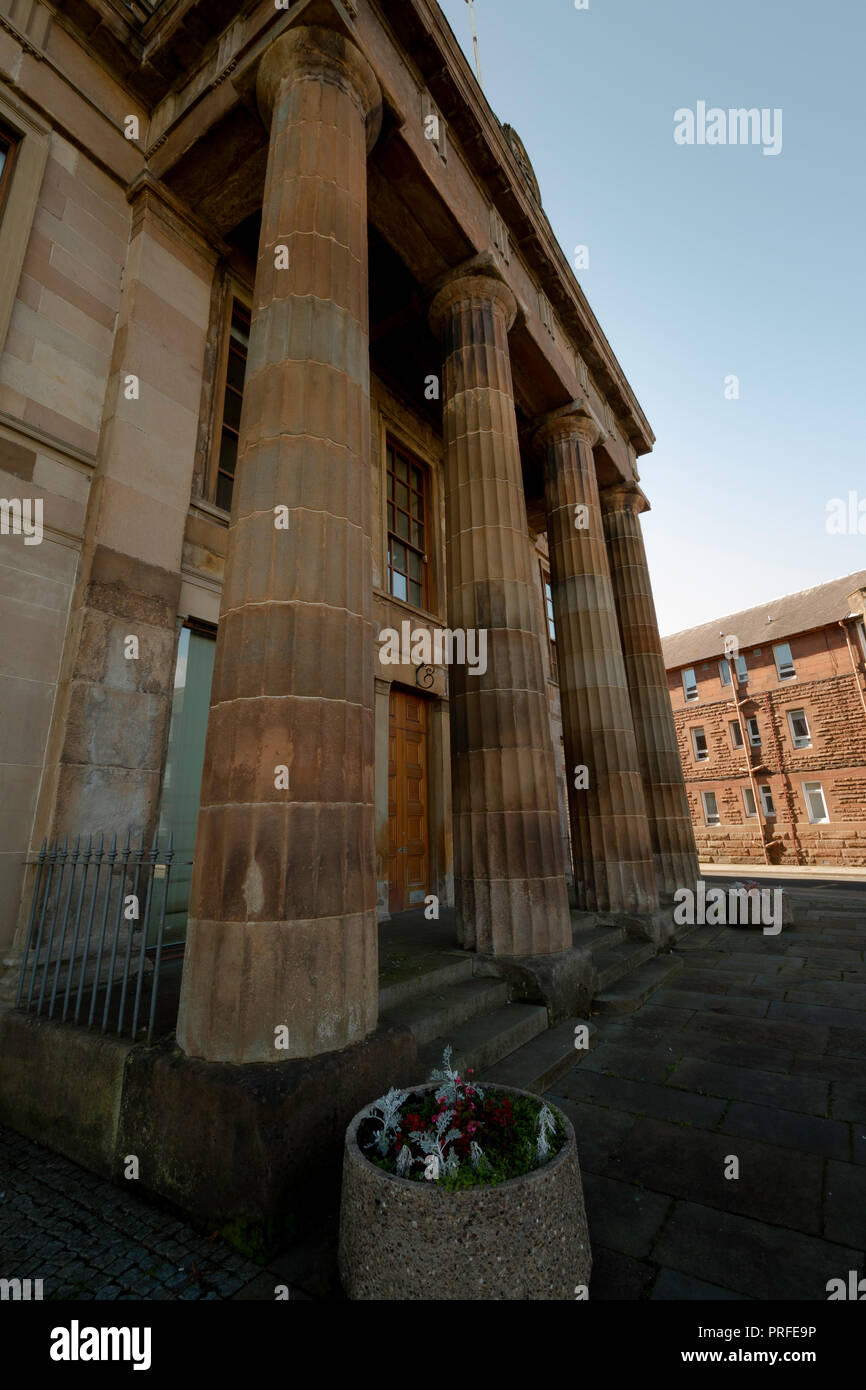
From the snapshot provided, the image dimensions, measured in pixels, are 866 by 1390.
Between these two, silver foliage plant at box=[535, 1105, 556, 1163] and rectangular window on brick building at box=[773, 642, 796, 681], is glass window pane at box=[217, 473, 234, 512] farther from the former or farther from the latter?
rectangular window on brick building at box=[773, 642, 796, 681]

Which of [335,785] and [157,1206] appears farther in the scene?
[335,785]

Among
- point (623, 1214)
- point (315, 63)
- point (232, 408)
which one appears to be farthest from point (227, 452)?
point (623, 1214)

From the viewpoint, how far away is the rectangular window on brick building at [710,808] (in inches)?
1135

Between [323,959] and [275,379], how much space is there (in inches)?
153

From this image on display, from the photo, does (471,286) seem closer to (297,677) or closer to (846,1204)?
(297,677)

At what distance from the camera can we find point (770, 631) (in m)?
28.9

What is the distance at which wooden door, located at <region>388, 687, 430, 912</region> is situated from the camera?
910 centimetres

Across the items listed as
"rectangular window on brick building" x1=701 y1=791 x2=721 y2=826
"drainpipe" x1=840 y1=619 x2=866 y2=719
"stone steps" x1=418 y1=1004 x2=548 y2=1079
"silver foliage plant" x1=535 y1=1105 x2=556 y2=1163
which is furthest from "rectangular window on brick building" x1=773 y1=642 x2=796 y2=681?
"silver foliage plant" x1=535 y1=1105 x2=556 y2=1163

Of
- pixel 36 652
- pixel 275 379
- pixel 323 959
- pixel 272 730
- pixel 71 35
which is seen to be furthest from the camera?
pixel 71 35

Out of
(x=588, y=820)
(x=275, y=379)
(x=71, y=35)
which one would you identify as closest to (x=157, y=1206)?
(x=275, y=379)

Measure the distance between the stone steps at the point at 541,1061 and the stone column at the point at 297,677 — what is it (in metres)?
1.31

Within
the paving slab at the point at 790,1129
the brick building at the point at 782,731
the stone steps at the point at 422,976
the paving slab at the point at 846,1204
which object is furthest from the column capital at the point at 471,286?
the brick building at the point at 782,731

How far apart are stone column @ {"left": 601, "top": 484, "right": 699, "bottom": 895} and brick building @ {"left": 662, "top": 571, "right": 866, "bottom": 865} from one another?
59.3ft
